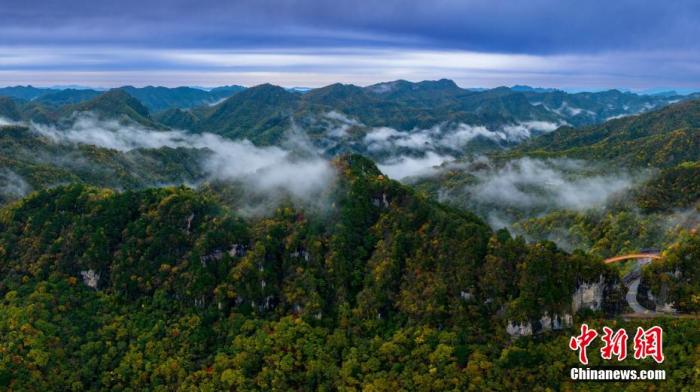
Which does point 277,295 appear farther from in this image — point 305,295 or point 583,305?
point 583,305

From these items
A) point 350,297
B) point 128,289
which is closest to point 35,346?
point 128,289

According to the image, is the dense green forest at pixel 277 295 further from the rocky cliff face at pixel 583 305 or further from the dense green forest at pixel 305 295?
the rocky cliff face at pixel 583 305

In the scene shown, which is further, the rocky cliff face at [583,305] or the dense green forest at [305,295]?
the rocky cliff face at [583,305]

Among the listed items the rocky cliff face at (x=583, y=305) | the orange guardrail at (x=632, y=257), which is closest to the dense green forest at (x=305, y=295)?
the rocky cliff face at (x=583, y=305)

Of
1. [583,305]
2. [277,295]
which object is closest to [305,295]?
[277,295]

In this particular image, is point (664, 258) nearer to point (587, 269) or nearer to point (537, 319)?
point (587, 269)

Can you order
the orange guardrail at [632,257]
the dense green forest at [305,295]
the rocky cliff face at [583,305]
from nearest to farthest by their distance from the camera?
the dense green forest at [305,295]
the rocky cliff face at [583,305]
the orange guardrail at [632,257]

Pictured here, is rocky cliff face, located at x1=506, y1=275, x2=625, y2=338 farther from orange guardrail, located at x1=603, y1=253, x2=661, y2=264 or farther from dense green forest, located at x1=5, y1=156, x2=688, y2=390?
orange guardrail, located at x1=603, y1=253, x2=661, y2=264

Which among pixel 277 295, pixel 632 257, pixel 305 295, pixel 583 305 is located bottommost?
pixel 632 257

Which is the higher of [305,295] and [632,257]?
[305,295]

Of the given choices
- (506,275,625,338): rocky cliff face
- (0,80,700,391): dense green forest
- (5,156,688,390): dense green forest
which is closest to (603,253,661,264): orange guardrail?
(0,80,700,391): dense green forest

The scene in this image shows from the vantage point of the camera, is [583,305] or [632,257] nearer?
[583,305]
